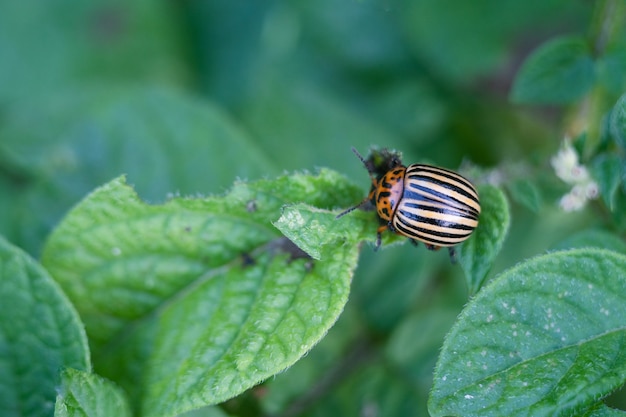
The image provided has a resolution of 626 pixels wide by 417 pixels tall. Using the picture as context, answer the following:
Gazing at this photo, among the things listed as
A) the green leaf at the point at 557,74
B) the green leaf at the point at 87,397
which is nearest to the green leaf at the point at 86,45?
the green leaf at the point at 557,74

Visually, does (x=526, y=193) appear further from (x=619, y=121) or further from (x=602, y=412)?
(x=602, y=412)

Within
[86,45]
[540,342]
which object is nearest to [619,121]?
[540,342]

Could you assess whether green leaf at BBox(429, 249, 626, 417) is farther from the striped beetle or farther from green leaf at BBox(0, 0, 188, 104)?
green leaf at BBox(0, 0, 188, 104)

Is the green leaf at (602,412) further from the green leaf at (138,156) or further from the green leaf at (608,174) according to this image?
the green leaf at (138,156)

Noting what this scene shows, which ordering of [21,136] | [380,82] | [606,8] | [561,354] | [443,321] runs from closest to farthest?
[561,354] → [606,8] → [443,321] → [21,136] → [380,82]

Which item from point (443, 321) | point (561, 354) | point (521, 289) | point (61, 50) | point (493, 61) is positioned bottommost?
point (561, 354)

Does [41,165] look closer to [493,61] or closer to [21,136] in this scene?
[21,136]

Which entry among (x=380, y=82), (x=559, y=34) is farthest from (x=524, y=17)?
(x=380, y=82)
